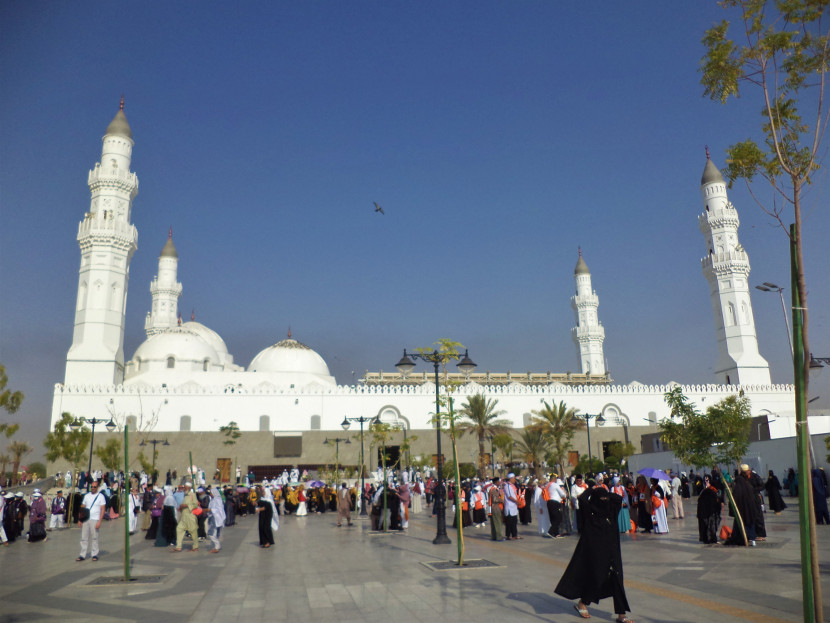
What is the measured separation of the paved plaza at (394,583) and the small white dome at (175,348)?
37.5m

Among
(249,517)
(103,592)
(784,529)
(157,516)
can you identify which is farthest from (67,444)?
(784,529)

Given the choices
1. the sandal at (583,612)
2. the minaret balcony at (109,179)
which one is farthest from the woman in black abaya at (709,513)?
the minaret balcony at (109,179)

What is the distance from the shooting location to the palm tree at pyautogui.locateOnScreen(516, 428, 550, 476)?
133 ft

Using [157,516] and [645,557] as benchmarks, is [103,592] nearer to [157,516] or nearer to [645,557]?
[157,516]

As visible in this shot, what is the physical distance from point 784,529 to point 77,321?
43685 millimetres

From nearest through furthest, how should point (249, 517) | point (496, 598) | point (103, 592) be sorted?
point (496, 598), point (103, 592), point (249, 517)

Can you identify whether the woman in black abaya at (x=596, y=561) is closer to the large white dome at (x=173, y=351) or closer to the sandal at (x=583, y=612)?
the sandal at (x=583, y=612)

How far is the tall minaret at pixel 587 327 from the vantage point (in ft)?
200

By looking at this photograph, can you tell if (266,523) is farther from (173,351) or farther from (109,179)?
(173,351)

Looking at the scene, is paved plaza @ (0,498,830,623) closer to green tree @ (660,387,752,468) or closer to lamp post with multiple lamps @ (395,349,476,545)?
lamp post with multiple lamps @ (395,349,476,545)

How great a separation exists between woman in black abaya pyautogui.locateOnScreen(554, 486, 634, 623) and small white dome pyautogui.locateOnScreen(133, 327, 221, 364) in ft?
156

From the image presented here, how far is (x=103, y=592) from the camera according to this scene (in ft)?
25.7

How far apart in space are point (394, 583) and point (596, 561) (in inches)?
125

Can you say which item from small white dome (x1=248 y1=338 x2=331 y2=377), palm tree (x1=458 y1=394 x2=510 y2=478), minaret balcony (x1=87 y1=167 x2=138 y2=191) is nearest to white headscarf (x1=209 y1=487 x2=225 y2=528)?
palm tree (x1=458 y1=394 x2=510 y2=478)
